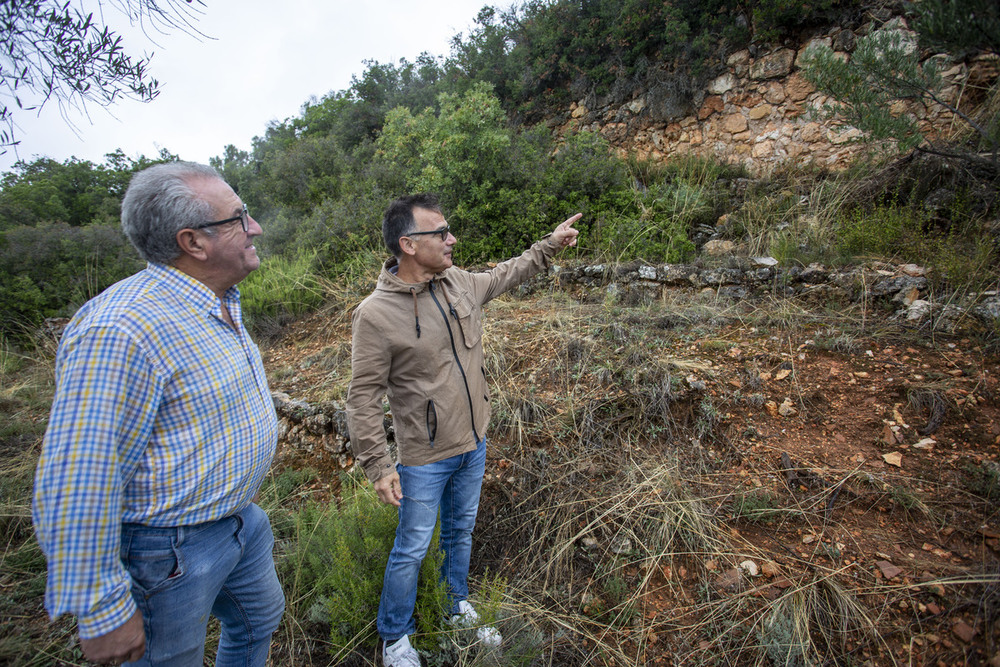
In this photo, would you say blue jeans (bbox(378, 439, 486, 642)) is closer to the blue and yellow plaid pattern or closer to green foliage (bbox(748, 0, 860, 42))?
the blue and yellow plaid pattern

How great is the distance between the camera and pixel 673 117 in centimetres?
773

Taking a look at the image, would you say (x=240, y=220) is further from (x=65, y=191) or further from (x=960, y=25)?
(x=65, y=191)

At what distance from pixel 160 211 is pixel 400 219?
91cm

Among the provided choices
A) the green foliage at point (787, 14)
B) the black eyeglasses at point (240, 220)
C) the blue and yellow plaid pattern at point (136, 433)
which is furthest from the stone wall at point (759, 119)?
the blue and yellow plaid pattern at point (136, 433)

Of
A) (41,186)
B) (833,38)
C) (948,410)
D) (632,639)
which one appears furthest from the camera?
(41,186)

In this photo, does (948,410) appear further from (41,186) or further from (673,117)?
(41,186)

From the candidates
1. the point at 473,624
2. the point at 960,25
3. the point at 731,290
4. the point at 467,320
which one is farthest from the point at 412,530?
the point at 731,290

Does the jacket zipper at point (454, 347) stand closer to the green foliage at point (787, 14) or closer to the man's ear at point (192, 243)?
the man's ear at point (192, 243)

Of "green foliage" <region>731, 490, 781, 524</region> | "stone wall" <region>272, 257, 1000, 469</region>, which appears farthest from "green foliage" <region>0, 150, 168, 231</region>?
"green foliage" <region>731, 490, 781, 524</region>

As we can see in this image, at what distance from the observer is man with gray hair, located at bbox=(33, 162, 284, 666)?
1.08 meters

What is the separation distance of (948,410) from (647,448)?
1771 mm

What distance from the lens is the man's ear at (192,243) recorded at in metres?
1.40

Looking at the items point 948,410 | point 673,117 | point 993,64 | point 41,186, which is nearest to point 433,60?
point 673,117

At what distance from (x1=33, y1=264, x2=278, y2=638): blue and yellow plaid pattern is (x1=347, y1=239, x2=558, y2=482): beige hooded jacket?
425 millimetres
